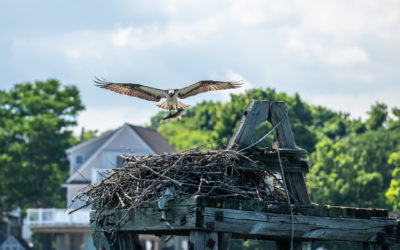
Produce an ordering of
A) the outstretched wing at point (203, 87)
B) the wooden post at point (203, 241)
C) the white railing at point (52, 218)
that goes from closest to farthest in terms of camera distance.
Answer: the wooden post at point (203, 241) → the outstretched wing at point (203, 87) → the white railing at point (52, 218)

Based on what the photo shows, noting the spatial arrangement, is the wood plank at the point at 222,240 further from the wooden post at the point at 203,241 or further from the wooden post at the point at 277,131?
the wooden post at the point at 277,131

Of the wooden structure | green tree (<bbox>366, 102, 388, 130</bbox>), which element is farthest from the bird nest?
green tree (<bbox>366, 102, 388, 130</bbox>)

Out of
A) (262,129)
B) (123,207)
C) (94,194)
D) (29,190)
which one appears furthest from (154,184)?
(29,190)

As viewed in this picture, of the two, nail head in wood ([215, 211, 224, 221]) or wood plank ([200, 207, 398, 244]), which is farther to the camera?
wood plank ([200, 207, 398, 244])

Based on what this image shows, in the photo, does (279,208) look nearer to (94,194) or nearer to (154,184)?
(154,184)

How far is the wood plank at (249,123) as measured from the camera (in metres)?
9.32

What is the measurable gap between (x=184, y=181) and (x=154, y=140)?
146ft

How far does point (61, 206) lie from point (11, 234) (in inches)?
325

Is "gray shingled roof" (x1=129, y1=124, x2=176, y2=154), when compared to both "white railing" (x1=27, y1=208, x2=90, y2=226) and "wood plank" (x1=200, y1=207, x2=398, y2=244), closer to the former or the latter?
"white railing" (x1=27, y1=208, x2=90, y2=226)

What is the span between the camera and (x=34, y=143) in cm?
6150

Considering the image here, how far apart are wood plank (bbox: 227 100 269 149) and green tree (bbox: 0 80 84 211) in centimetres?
5177

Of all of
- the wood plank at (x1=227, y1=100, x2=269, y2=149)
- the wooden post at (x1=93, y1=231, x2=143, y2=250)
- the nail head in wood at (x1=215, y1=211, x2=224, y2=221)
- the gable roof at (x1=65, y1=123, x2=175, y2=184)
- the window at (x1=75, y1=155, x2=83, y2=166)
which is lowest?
the wooden post at (x1=93, y1=231, x2=143, y2=250)

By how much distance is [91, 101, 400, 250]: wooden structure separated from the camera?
817cm

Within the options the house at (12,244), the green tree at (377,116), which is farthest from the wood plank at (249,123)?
the green tree at (377,116)
